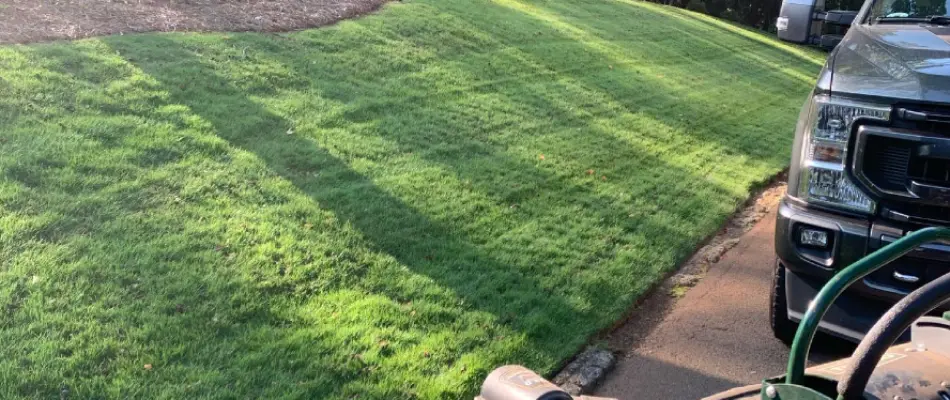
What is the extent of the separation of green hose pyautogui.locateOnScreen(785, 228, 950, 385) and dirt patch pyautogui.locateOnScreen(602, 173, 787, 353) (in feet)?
8.14

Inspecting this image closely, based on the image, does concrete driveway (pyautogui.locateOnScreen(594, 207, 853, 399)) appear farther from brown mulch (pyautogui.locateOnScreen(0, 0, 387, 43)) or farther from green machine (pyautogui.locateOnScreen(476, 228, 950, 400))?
brown mulch (pyautogui.locateOnScreen(0, 0, 387, 43))

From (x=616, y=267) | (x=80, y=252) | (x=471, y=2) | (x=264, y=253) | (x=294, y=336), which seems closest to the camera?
(x=294, y=336)

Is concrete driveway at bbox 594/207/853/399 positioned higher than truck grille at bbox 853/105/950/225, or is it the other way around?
truck grille at bbox 853/105/950/225

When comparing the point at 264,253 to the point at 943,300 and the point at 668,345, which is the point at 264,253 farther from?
the point at 943,300

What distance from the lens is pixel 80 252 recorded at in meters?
4.30

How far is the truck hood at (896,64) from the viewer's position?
368 cm

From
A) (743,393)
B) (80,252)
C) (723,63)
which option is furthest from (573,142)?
(723,63)

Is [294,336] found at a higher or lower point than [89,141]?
lower

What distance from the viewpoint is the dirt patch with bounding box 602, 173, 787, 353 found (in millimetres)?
4691

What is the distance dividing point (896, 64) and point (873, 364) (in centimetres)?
267

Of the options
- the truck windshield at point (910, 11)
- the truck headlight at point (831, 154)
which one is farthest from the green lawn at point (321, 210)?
the truck windshield at point (910, 11)

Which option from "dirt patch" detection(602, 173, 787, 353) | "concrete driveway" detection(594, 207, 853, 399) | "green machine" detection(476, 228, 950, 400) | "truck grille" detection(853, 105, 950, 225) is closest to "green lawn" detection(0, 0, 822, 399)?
"dirt patch" detection(602, 173, 787, 353)

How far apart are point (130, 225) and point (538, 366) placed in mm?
2603

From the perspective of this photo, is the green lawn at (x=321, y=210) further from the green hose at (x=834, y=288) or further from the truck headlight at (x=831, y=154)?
the green hose at (x=834, y=288)
